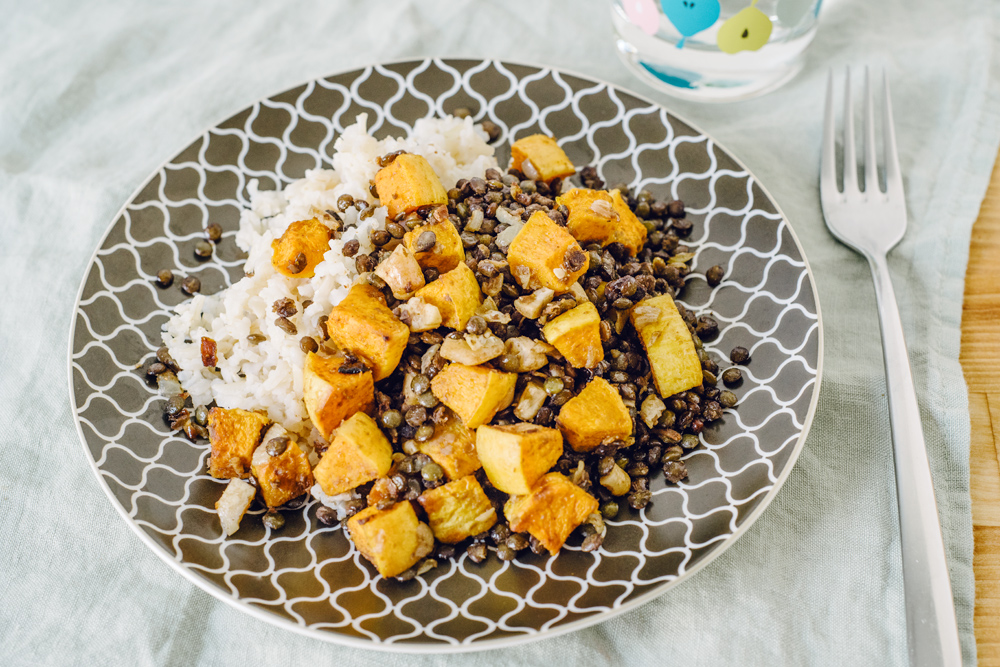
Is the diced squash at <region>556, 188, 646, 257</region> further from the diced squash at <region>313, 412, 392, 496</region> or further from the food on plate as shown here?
the diced squash at <region>313, 412, 392, 496</region>

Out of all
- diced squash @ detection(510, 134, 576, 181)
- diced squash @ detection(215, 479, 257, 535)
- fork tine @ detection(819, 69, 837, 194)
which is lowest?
diced squash @ detection(215, 479, 257, 535)

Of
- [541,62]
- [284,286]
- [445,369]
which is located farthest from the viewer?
[541,62]

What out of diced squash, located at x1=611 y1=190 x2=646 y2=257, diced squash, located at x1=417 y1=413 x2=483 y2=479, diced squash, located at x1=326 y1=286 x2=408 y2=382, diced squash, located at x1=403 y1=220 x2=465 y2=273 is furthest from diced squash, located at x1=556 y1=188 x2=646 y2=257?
diced squash, located at x1=417 y1=413 x2=483 y2=479

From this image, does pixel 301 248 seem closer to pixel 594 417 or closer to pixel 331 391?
pixel 331 391

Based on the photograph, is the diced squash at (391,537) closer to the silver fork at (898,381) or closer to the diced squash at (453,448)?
the diced squash at (453,448)

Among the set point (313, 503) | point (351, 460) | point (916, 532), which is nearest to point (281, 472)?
point (313, 503)

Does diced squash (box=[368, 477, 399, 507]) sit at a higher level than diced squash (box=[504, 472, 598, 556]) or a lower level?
higher

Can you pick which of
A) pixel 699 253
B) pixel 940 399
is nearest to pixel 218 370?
pixel 699 253
